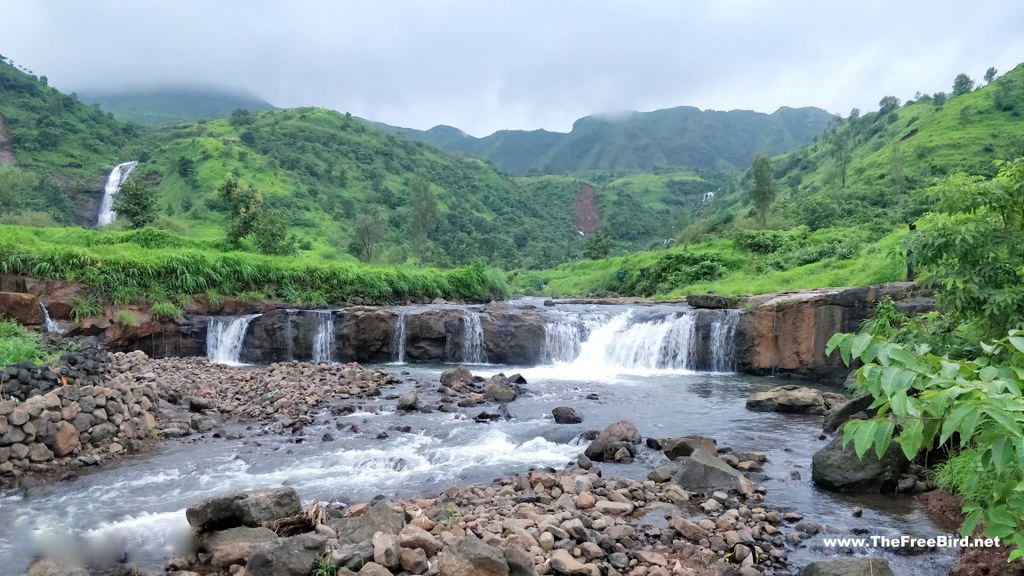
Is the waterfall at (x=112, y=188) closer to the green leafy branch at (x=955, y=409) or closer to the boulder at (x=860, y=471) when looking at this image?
Answer: the boulder at (x=860, y=471)

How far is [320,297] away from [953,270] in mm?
17317

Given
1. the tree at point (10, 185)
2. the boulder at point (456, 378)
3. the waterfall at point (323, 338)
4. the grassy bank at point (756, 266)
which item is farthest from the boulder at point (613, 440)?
the tree at point (10, 185)

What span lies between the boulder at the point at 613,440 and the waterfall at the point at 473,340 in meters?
9.16

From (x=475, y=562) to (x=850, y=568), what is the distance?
2.67m

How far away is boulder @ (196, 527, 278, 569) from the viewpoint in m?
4.39

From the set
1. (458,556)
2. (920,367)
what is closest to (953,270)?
(920,367)

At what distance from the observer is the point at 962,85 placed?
66.5 meters

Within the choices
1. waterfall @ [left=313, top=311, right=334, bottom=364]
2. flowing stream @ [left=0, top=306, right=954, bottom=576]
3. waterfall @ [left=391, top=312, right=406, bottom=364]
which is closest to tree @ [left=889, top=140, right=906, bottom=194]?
flowing stream @ [left=0, top=306, right=954, bottom=576]

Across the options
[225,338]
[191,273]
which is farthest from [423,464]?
[191,273]

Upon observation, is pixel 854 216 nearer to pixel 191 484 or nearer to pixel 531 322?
pixel 531 322

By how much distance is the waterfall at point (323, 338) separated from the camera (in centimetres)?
1659

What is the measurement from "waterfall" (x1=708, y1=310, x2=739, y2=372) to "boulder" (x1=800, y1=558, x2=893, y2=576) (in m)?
11.3

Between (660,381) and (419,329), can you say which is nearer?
(660,381)

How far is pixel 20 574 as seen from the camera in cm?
446
